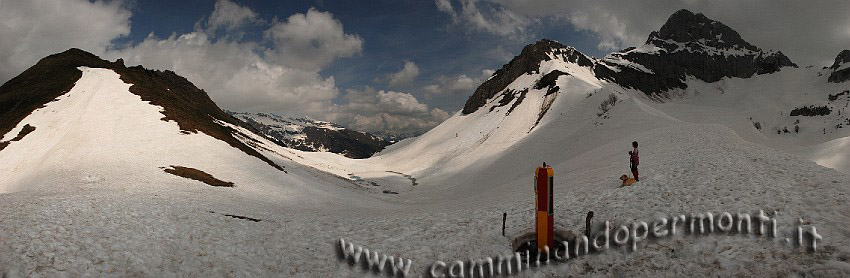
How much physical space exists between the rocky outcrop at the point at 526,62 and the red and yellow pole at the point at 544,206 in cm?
15153

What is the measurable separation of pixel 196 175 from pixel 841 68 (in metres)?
230

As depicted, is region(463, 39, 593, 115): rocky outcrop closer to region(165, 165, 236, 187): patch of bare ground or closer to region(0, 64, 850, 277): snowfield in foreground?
region(0, 64, 850, 277): snowfield in foreground

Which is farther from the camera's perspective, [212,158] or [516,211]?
[212,158]

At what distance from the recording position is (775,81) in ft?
605

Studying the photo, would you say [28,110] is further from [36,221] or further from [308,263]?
[308,263]

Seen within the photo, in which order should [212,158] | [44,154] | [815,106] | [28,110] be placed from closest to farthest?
1. [44,154]
2. [212,158]
3. [28,110]
4. [815,106]

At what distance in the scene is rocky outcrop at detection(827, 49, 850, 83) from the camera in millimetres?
146613

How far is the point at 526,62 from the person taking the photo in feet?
535

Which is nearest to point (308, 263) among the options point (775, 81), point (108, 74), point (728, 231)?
point (728, 231)

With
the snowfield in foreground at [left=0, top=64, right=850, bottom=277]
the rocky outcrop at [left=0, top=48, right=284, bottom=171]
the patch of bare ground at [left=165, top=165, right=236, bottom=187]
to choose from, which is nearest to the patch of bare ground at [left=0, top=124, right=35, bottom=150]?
the rocky outcrop at [left=0, top=48, right=284, bottom=171]

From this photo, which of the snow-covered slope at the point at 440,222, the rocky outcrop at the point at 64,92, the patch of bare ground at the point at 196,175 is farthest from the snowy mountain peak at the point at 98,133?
the snow-covered slope at the point at 440,222

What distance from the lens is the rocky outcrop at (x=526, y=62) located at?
531 feet

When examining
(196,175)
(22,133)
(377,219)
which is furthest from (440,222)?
A: (22,133)

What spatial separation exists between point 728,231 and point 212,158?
4542 cm
